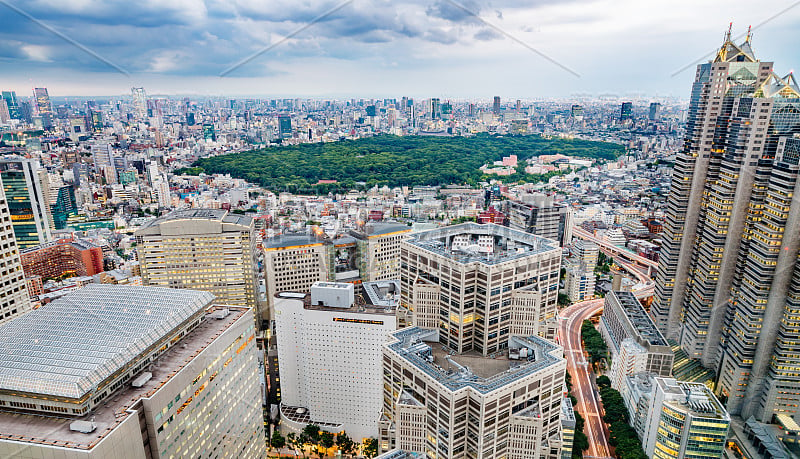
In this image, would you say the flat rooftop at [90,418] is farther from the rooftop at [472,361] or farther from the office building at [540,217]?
the office building at [540,217]

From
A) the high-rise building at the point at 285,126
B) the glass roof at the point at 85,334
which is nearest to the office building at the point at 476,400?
the glass roof at the point at 85,334

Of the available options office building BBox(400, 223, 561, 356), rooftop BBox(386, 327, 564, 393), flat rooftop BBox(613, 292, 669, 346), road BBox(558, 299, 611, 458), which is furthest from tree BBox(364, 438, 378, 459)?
flat rooftop BBox(613, 292, 669, 346)

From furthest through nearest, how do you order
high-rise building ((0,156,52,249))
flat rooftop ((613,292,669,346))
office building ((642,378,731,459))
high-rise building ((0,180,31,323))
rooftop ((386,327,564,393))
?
high-rise building ((0,156,52,249)) < flat rooftop ((613,292,669,346)) < office building ((642,378,731,459)) < high-rise building ((0,180,31,323)) < rooftop ((386,327,564,393))

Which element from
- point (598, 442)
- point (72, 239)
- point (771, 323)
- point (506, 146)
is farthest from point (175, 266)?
point (506, 146)

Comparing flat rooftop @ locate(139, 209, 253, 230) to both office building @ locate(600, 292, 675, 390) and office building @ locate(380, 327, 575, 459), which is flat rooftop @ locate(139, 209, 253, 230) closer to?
office building @ locate(380, 327, 575, 459)

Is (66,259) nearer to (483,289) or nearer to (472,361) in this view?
(472,361)

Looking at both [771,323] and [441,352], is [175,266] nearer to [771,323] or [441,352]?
[441,352]
